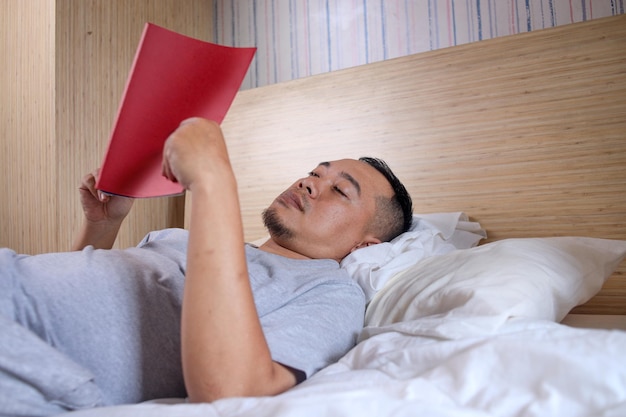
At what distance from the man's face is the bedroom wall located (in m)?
1.07

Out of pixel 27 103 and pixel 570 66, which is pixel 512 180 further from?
pixel 27 103

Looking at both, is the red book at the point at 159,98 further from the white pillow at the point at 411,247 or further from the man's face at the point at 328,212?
the white pillow at the point at 411,247

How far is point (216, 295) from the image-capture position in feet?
2.18

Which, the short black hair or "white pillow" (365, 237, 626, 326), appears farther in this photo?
the short black hair

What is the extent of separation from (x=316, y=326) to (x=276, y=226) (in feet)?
1.21

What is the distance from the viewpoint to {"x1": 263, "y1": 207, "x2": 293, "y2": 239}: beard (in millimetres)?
1171

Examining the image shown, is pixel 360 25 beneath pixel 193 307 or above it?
above

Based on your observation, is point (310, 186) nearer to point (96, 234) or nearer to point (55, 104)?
point (96, 234)

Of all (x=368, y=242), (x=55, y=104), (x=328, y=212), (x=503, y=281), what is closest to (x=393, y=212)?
(x=368, y=242)

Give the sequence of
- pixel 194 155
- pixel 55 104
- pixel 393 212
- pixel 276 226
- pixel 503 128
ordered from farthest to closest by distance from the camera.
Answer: pixel 55 104 → pixel 503 128 → pixel 393 212 → pixel 276 226 → pixel 194 155

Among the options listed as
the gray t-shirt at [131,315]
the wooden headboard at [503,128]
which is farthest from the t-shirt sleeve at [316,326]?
the wooden headboard at [503,128]

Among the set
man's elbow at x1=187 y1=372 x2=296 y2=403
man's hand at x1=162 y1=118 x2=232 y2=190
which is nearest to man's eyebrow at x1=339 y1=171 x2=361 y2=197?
man's hand at x1=162 y1=118 x2=232 y2=190

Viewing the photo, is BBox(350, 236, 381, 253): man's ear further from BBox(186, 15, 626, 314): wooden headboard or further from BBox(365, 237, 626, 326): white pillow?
BBox(186, 15, 626, 314): wooden headboard

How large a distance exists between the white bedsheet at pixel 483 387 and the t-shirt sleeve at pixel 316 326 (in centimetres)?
8
